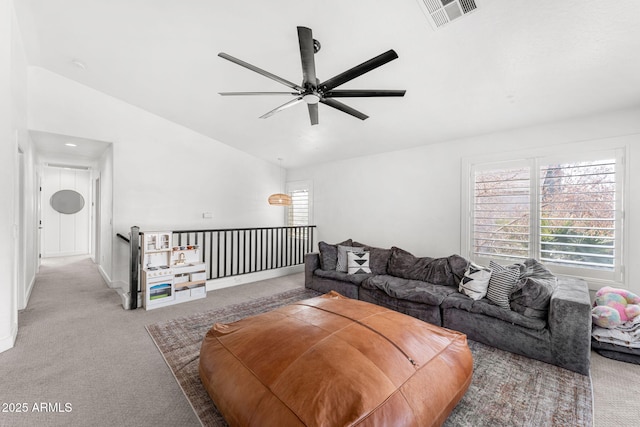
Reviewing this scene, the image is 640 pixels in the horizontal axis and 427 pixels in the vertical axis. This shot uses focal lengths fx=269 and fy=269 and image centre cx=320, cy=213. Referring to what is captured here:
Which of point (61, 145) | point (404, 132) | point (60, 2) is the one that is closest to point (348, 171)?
point (404, 132)

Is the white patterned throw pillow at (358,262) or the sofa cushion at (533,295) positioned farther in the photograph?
the white patterned throw pillow at (358,262)

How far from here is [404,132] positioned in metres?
4.23

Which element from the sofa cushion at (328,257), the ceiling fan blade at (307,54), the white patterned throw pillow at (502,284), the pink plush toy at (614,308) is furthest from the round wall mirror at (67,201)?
the pink plush toy at (614,308)

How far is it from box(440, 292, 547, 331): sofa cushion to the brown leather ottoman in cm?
102

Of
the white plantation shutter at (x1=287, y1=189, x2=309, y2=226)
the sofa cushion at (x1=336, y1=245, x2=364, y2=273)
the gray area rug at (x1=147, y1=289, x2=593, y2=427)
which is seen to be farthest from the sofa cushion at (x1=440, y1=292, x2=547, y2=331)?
the white plantation shutter at (x1=287, y1=189, x2=309, y2=226)

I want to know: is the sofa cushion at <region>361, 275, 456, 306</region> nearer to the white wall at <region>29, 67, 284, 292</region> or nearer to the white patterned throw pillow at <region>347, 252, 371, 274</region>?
the white patterned throw pillow at <region>347, 252, 371, 274</region>

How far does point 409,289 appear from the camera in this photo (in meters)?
3.42

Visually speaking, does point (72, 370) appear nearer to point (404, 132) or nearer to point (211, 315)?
point (211, 315)

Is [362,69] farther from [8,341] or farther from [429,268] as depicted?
[8,341]

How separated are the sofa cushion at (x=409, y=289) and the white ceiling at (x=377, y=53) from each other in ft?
7.43

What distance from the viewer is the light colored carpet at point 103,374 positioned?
1777 mm

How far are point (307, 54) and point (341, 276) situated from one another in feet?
10.4

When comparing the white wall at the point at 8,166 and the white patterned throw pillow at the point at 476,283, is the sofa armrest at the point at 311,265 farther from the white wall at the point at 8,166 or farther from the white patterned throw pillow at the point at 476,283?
the white wall at the point at 8,166

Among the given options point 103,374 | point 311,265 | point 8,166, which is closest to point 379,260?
point 311,265
